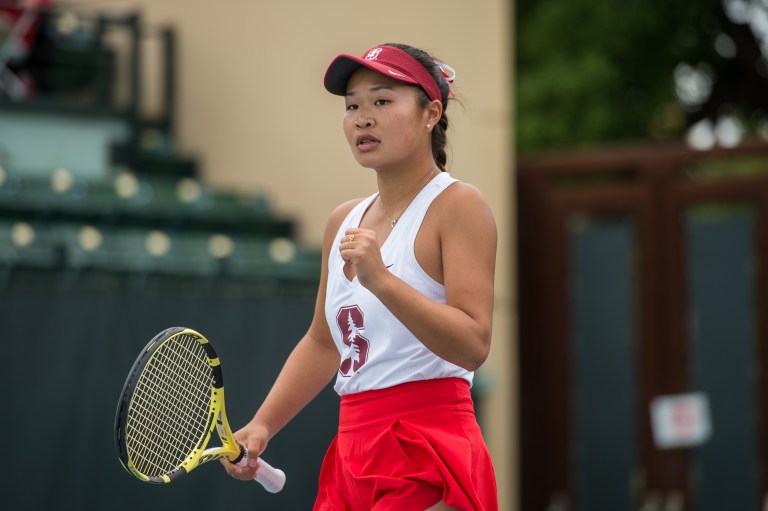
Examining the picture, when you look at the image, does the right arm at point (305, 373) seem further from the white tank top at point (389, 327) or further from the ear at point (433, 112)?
the ear at point (433, 112)

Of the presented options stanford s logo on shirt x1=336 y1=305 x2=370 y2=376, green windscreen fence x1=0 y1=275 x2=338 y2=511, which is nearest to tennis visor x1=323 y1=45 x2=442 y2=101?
stanford s logo on shirt x1=336 y1=305 x2=370 y2=376

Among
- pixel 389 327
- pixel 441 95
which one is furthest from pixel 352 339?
pixel 441 95

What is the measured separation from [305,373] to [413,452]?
52 centimetres

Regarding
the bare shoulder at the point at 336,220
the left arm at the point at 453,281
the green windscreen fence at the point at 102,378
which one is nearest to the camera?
the left arm at the point at 453,281

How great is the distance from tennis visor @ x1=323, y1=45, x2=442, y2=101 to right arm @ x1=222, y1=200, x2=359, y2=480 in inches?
17.7

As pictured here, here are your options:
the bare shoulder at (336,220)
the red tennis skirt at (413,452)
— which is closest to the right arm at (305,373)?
the bare shoulder at (336,220)

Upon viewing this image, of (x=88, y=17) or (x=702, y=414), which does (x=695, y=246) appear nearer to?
A: (x=702, y=414)

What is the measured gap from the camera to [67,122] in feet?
34.9

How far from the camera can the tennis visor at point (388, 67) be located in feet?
10.5

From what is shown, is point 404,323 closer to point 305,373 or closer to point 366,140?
point 366,140

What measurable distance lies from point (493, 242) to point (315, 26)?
8.47 m

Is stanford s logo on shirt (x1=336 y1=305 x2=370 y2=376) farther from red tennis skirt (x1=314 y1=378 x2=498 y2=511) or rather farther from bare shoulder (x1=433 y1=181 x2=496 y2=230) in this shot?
bare shoulder (x1=433 y1=181 x2=496 y2=230)

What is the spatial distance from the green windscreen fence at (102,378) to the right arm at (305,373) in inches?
166

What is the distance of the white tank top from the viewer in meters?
3.18
